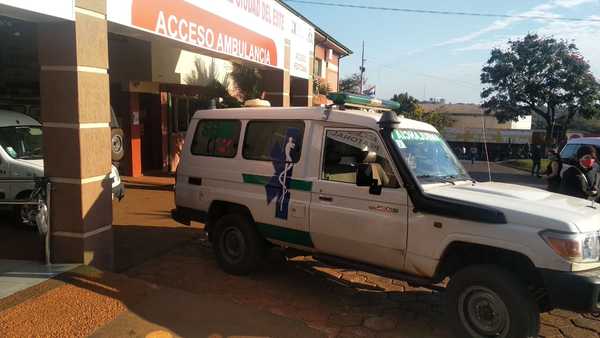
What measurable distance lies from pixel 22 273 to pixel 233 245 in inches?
90.6

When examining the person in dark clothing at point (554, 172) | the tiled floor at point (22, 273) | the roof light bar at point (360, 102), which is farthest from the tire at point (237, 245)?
the person in dark clothing at point (554, 172)

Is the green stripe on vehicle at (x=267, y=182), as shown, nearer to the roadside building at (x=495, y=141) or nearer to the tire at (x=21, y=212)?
the tire at (x=21, y=212)

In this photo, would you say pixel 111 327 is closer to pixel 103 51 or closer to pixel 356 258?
pixel 356 258

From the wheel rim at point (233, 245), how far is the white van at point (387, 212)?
0.05 ft

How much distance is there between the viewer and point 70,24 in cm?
515

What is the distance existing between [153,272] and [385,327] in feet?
9.64

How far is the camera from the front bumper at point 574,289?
373 centimetres

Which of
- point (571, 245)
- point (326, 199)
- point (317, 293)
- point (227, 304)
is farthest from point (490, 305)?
point (227, 304)

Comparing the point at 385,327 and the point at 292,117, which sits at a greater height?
the point at 292,117

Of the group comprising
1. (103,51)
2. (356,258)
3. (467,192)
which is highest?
(103,51)

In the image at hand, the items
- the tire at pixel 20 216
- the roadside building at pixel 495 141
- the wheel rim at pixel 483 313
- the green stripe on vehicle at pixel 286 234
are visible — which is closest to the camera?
the wheel rim at pixel 483 313

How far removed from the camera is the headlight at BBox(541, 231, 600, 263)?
3783mm

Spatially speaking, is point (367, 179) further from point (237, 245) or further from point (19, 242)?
point (19, 242)

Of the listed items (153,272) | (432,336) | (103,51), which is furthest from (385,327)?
(103,51)
